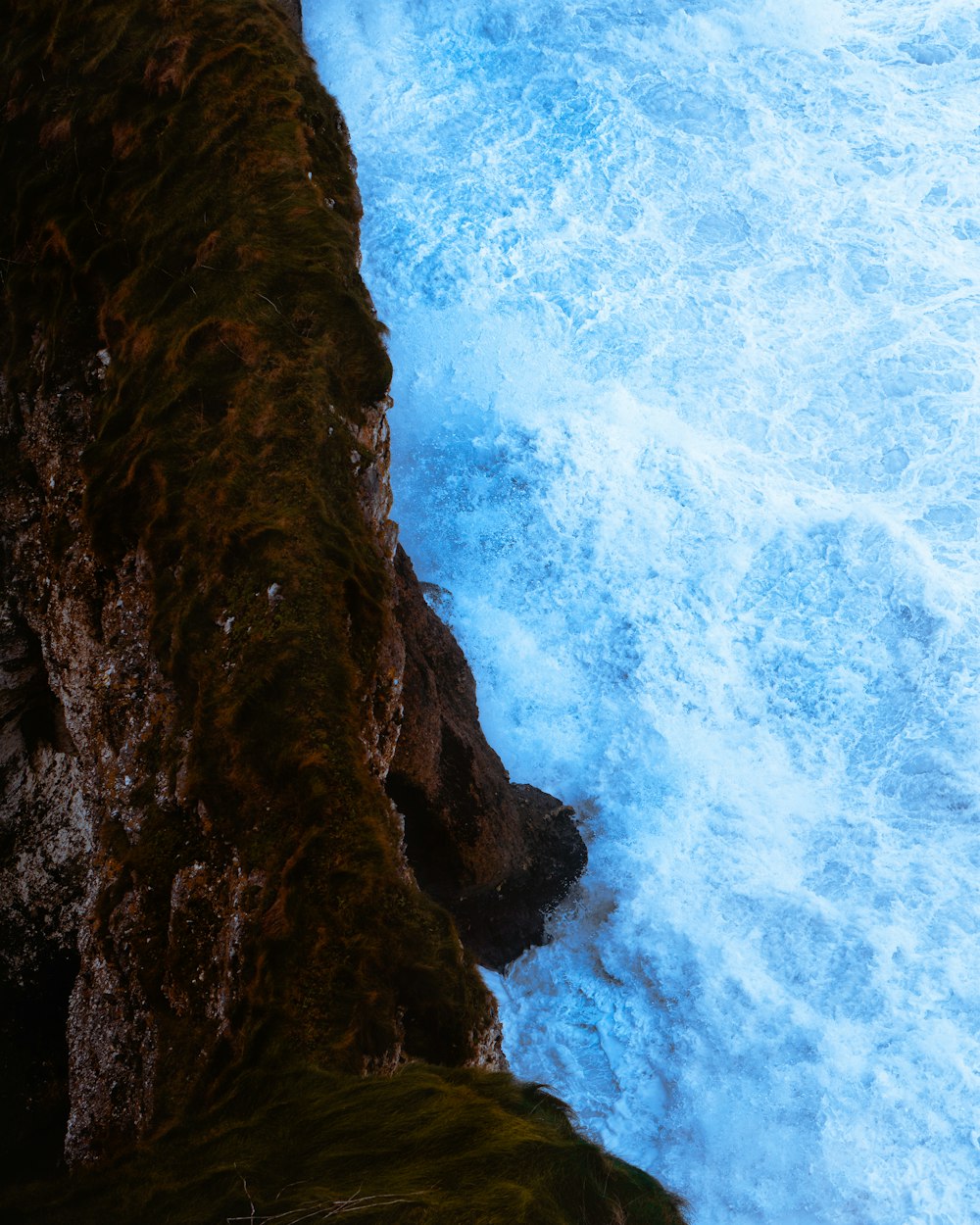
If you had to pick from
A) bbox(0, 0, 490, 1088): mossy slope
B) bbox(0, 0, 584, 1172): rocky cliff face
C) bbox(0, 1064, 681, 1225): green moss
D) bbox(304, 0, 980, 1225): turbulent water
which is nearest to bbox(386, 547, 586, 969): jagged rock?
bbox(0, 0, 584, 1172): rocky cliff face

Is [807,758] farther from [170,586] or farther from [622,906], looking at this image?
[170,586]

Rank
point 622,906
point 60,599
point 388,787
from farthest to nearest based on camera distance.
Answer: point 622,906, point 388,787, point 60,599

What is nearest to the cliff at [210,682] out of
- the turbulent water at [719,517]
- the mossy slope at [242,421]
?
the mossy slope at [242,421]

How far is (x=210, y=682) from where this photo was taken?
554 cm

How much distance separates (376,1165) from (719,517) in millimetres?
9333

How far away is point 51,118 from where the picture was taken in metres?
8.17

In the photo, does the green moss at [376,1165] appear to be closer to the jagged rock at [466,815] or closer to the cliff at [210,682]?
the cliff at [210,682]

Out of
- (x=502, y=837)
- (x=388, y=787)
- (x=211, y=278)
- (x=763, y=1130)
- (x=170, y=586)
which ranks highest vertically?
(x=211, y=278)

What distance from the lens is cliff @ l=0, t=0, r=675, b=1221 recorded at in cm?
477

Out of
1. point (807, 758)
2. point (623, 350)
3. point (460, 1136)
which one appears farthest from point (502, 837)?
point (623, 350)

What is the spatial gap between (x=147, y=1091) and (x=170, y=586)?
2977 millimetres

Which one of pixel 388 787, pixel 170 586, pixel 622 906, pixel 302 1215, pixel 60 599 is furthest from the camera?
pixel 622 906

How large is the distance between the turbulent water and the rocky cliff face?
300cm

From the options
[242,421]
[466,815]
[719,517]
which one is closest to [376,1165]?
[466,815]
